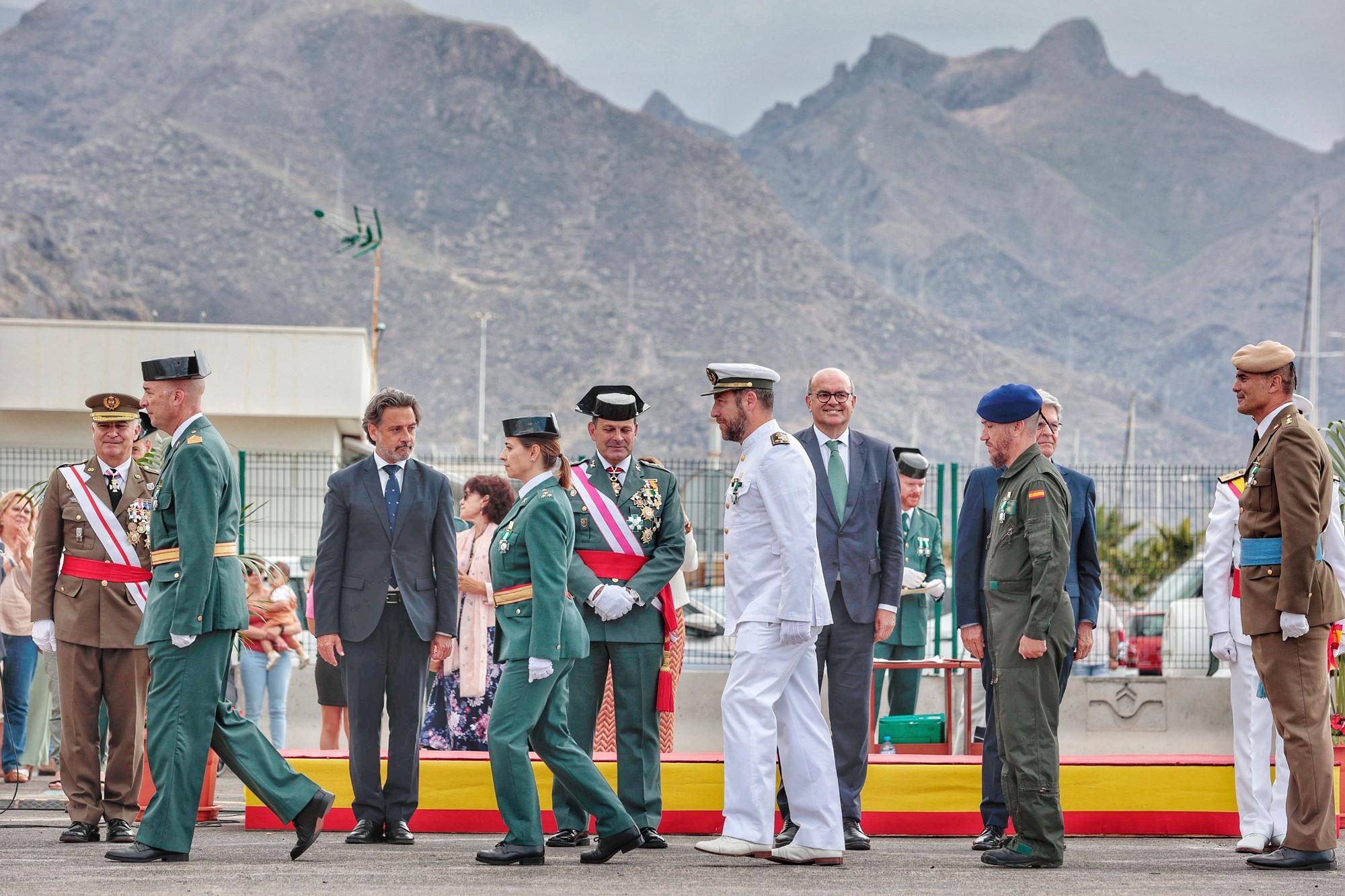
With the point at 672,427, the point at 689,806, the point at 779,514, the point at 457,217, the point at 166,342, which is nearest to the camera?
the point at 779,514

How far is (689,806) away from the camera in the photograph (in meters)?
7.47

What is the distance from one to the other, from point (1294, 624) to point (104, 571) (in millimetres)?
5050

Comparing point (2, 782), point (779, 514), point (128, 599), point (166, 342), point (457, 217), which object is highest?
point (457, 217)

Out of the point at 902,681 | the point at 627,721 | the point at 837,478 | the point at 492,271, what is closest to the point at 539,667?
the point at 627,721

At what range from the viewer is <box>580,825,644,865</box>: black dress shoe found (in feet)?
20.8

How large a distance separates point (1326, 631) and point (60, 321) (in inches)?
1116

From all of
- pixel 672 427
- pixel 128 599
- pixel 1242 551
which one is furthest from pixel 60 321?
pixel 672 427

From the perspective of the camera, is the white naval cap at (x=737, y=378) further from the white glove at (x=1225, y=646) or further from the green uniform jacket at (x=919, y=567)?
the green uniform jacket at (x=919, y=567)

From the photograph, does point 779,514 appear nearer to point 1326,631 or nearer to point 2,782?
point 1326,631

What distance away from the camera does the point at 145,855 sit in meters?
6.18

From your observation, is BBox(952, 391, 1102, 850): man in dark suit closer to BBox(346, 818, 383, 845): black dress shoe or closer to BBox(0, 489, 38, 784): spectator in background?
BBox(346, 818, 383, 845): black dress shoe

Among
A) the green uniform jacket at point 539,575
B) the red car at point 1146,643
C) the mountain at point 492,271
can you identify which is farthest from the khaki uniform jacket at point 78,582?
the mountain at point 492,271

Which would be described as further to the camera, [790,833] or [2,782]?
[2,782]

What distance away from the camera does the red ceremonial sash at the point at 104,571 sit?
7.15 metres
